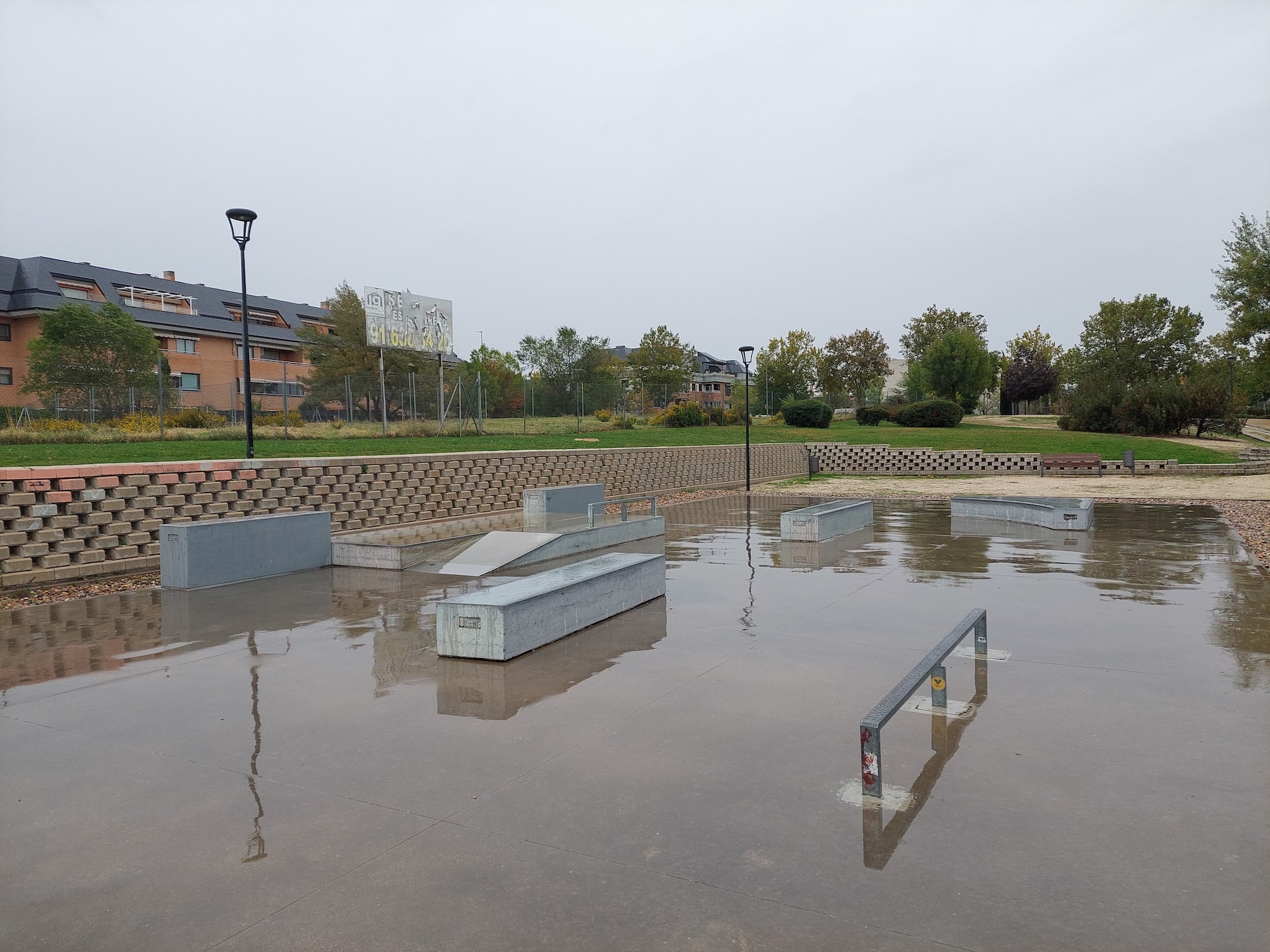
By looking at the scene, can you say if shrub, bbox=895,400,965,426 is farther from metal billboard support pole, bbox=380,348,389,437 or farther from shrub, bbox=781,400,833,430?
metal billboard support pole, bbox=380,348,389,437

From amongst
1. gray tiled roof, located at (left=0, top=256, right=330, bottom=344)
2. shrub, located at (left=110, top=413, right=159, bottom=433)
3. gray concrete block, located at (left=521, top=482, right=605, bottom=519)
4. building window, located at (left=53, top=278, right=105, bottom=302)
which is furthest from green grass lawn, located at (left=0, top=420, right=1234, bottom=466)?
building window, located at (left=53, top=278, right=105, bottom=302)

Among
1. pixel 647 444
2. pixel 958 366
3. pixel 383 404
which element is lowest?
pixel 647 444

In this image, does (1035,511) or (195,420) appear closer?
→ (1035,511)

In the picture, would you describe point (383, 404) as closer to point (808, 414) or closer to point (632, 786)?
point (632, 786)

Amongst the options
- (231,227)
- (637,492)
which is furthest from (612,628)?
(637,492)

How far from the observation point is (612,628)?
7.50 meters

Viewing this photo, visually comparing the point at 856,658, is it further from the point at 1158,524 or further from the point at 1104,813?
the point at 1158,524

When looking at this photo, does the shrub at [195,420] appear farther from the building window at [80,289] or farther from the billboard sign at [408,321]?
the building window at [80,289]

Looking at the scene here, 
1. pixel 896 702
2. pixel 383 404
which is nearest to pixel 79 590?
pixel 896 702

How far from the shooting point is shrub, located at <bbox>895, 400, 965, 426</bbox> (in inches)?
1789

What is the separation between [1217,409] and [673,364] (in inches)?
1426

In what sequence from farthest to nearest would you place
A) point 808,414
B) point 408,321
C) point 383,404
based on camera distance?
point 808,414
point 408,321
point 383,404

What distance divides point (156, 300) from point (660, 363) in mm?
34667

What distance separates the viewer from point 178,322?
1710 inches
